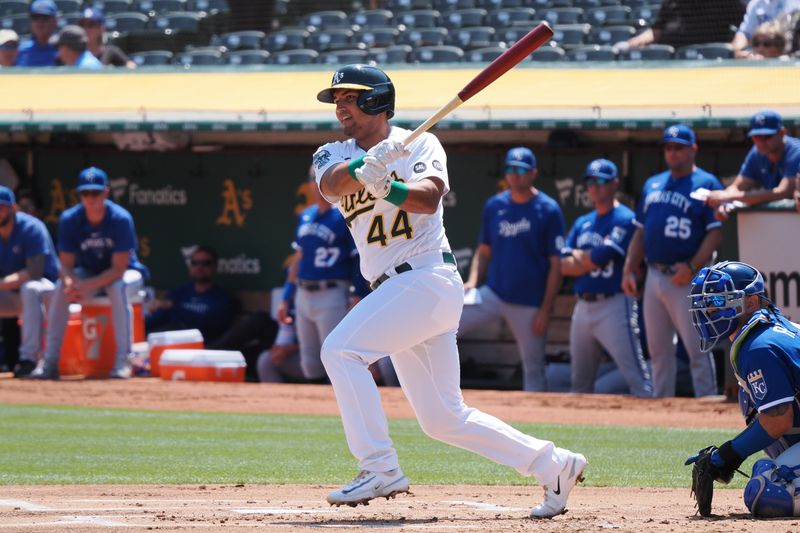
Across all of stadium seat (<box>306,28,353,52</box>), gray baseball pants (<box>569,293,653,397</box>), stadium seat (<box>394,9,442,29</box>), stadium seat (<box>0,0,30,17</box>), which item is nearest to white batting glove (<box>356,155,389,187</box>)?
gray baseball pants (<box>569,293,653,397</box>)

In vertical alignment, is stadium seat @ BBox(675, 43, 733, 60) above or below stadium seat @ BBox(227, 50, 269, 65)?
above

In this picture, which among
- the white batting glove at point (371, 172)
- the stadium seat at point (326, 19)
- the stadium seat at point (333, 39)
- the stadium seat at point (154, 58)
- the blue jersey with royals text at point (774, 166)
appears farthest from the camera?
the stadium seat at point (326, 19)

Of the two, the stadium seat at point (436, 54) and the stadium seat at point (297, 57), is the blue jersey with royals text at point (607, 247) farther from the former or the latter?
the stadium seat at point (297, 57)

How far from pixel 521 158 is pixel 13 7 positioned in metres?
9.32

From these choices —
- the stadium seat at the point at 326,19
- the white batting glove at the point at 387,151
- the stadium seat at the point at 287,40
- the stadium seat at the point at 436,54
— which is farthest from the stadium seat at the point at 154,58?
the white batting glove at the point at 387,151

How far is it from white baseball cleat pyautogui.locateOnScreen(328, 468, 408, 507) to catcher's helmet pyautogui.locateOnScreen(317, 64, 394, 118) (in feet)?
4.30

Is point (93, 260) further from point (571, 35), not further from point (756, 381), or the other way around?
point (756, 381)

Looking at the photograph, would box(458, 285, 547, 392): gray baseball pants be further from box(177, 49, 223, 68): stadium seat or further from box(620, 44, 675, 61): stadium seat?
box(177, 49, 223, 68): stadium seat

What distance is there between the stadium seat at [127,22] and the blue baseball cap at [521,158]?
726 centimetres

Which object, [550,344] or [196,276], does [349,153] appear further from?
[196,276]

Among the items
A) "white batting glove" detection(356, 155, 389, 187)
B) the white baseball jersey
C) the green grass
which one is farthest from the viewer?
the green grass

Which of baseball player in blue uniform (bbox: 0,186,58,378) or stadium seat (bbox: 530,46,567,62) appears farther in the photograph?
stadium seat (bbox: 530,46,567,62)

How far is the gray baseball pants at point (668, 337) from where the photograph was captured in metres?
9.44

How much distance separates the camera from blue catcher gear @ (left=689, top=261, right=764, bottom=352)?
474 centimetres
